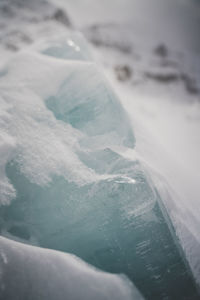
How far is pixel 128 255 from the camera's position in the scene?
3.34 ft

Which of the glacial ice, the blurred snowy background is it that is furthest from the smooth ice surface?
the blurred snowy background

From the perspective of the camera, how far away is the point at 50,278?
0.92m

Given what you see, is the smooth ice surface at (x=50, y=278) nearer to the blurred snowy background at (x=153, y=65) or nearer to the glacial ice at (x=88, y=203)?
the glacial ice at (x=88, y=203)

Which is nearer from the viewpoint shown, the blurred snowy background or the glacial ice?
the glacial ice

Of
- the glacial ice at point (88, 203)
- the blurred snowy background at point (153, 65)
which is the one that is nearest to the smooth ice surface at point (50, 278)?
the glacial ice at point (88, 203)

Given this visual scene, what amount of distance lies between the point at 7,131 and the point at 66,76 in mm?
671

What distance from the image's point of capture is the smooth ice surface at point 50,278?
34.6 inches

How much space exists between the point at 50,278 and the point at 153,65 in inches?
300

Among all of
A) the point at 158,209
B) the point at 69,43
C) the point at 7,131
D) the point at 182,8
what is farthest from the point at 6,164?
the point at 182,8

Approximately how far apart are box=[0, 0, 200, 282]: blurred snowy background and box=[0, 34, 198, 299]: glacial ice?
0.38 ft

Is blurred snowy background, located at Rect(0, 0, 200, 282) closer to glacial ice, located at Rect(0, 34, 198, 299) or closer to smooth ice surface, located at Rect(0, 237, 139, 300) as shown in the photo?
glacial ice, located at Rect(0, 34, 198, 299)

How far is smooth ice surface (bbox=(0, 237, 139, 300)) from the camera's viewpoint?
0.88m

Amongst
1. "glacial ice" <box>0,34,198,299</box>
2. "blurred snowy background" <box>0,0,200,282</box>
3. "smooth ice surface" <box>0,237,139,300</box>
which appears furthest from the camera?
"blurred snowy background" <box>0,0,200,282</box>

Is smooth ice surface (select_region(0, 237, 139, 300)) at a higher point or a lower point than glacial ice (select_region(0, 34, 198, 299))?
lower
